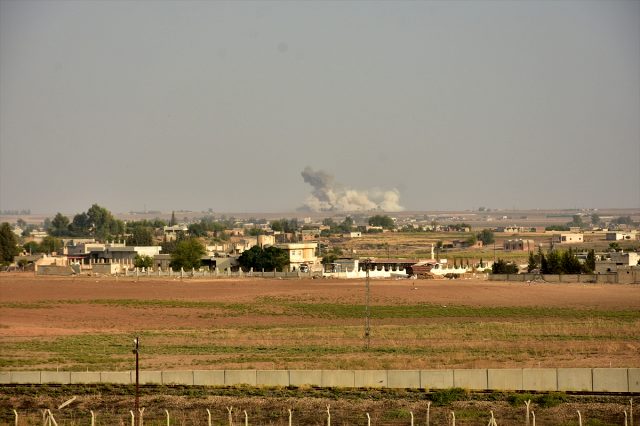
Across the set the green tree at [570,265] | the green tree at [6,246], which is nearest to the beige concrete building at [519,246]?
the green tree at [570,265]

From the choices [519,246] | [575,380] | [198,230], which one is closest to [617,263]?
[519,246]

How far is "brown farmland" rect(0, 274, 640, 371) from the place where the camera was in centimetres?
3869

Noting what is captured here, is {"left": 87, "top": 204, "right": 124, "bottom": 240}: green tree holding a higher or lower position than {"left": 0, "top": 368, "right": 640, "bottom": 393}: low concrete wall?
higher

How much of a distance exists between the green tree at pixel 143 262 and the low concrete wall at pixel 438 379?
71.9m

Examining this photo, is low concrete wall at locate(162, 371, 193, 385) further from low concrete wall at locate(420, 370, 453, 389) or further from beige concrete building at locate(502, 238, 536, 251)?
beige concrete building at locate(502, 238, 536, 251)

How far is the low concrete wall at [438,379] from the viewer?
3167 centimetres

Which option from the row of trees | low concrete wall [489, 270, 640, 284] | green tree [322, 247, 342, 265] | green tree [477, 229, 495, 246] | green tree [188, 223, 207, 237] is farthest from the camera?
green tree [188, 223, 207, 237]

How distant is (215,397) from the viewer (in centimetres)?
3142

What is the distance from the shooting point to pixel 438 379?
104ft

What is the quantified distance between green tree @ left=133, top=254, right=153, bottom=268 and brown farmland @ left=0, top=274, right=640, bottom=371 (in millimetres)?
21391

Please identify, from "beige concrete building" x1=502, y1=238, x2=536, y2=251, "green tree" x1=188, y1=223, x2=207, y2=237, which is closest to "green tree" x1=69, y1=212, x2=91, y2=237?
"green tree" x1=188, y1=223, x2=207, y2=237

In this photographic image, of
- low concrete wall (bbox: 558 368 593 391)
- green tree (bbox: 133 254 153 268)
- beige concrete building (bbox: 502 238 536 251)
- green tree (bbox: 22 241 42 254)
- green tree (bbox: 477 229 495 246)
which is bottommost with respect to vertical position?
low concrete wall (bbox: 558 368 593 391)

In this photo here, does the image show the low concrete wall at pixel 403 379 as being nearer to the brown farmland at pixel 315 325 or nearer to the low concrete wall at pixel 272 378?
the low concrete wall at pixel 272 378

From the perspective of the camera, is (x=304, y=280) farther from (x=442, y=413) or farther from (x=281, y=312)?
(x=442, y=413)
